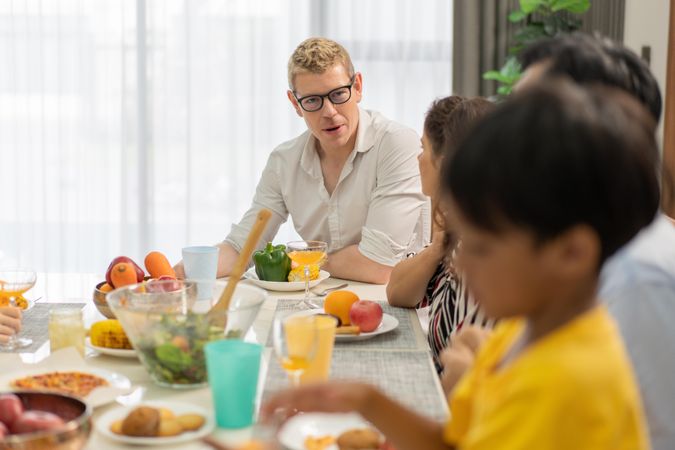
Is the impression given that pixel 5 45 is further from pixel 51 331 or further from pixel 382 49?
pixel 51 331

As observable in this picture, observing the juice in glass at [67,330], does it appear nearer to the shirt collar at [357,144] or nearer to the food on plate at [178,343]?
the food on plate at [178,343]

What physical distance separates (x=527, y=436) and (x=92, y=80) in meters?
4.39

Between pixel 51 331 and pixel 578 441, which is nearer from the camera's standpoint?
pixel 578 441

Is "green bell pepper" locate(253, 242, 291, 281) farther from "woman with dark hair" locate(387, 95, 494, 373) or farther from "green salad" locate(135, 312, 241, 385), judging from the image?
"green salad" locate(135, 312, 241, 385)

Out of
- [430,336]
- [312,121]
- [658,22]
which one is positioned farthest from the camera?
[658,22]

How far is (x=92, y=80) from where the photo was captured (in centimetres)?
480

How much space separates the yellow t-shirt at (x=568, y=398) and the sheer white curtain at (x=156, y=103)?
3.94 meters

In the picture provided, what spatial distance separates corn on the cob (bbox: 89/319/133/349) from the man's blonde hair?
1360mm

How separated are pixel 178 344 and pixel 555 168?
2.97 feet

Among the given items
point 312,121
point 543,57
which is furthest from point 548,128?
point 312,121

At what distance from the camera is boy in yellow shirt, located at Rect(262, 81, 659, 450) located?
790 mm

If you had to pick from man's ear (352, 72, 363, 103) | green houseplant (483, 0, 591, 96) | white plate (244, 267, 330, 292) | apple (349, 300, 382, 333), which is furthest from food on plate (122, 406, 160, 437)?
green houseplant (483, 0, 591, 96)

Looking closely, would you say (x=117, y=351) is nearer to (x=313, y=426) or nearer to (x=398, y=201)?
(x=313, y=426)

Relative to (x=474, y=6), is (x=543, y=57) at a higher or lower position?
lower
